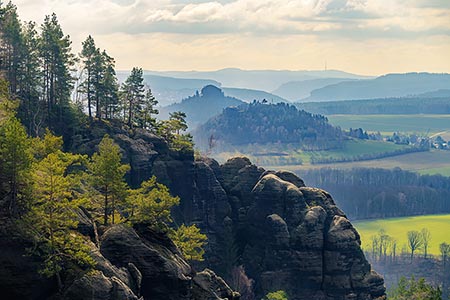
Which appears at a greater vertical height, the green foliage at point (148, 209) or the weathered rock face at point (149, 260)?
the green foliage at point (148, 209)

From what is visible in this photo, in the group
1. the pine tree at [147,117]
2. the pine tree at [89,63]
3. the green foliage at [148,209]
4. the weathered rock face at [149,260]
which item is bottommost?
the weathered rock face at [149,260]

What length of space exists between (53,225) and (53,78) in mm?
71906

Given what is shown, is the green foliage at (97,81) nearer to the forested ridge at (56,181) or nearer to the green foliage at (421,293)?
the forested ridge at (56,181)

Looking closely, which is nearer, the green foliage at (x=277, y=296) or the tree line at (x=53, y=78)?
the green foliage at (x=277, y=296)

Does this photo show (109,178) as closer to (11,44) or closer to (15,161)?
(15,161)

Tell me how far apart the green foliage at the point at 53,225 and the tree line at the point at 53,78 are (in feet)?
165

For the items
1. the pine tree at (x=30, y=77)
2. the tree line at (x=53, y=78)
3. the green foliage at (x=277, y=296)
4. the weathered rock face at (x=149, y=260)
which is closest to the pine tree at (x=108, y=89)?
the tree line at (x=53, y=78)

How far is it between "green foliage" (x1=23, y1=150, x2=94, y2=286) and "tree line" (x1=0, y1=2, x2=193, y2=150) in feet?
165

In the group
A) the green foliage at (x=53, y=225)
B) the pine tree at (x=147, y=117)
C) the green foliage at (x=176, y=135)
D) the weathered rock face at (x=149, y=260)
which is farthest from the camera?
the pine tree at (x=147, y=117)

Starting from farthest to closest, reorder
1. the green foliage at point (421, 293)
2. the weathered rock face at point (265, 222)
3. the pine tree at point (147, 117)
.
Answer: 1. the pine tree at point (147, 117)
2. the weathered rock face at point (265, 222)
3. the green foliage at point (421, 293)

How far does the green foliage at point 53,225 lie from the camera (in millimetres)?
62031

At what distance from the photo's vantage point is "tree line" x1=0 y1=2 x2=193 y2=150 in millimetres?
122000

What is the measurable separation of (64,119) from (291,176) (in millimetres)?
43631

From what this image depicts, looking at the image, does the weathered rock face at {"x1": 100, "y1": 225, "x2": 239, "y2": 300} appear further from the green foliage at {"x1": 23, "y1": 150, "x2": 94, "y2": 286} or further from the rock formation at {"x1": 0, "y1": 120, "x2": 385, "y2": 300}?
the rock formation at {"x1": 0, "y1": 120, "x2": 385, "y2": 300}
